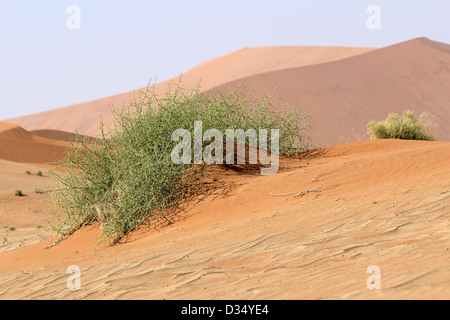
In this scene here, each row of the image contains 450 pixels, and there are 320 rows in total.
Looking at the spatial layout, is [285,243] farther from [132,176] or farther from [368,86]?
[368,86]

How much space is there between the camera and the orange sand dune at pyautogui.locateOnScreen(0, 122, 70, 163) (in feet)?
129

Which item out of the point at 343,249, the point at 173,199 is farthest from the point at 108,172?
the point at 343,249

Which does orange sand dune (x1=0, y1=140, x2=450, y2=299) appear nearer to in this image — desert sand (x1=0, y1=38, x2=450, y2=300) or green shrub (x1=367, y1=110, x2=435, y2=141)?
desert sand (x1=0, y1=38, x2=450, y2=300)

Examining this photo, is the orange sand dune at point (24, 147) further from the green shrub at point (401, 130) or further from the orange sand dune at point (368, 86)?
the green shrub at point (401, 130)

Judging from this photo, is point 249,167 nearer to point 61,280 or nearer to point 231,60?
point 61,280

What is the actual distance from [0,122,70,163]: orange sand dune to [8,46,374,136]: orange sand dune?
28.3 metres

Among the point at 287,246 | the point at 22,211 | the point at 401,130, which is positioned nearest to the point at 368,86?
the point at 401,130

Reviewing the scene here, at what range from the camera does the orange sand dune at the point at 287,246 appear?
449 cm

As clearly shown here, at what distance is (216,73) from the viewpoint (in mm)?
84312

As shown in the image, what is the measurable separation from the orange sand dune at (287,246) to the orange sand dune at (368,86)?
2810cm

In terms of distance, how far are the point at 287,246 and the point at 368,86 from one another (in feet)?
146

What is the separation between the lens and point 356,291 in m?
4.04

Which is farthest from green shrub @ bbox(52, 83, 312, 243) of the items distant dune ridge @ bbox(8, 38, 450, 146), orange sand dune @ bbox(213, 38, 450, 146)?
orange sand dune @ bbox(213, 38, 450, 146)

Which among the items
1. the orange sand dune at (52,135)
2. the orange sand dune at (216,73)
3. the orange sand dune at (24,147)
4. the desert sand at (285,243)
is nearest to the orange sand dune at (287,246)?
the desert sand at (285,243)
